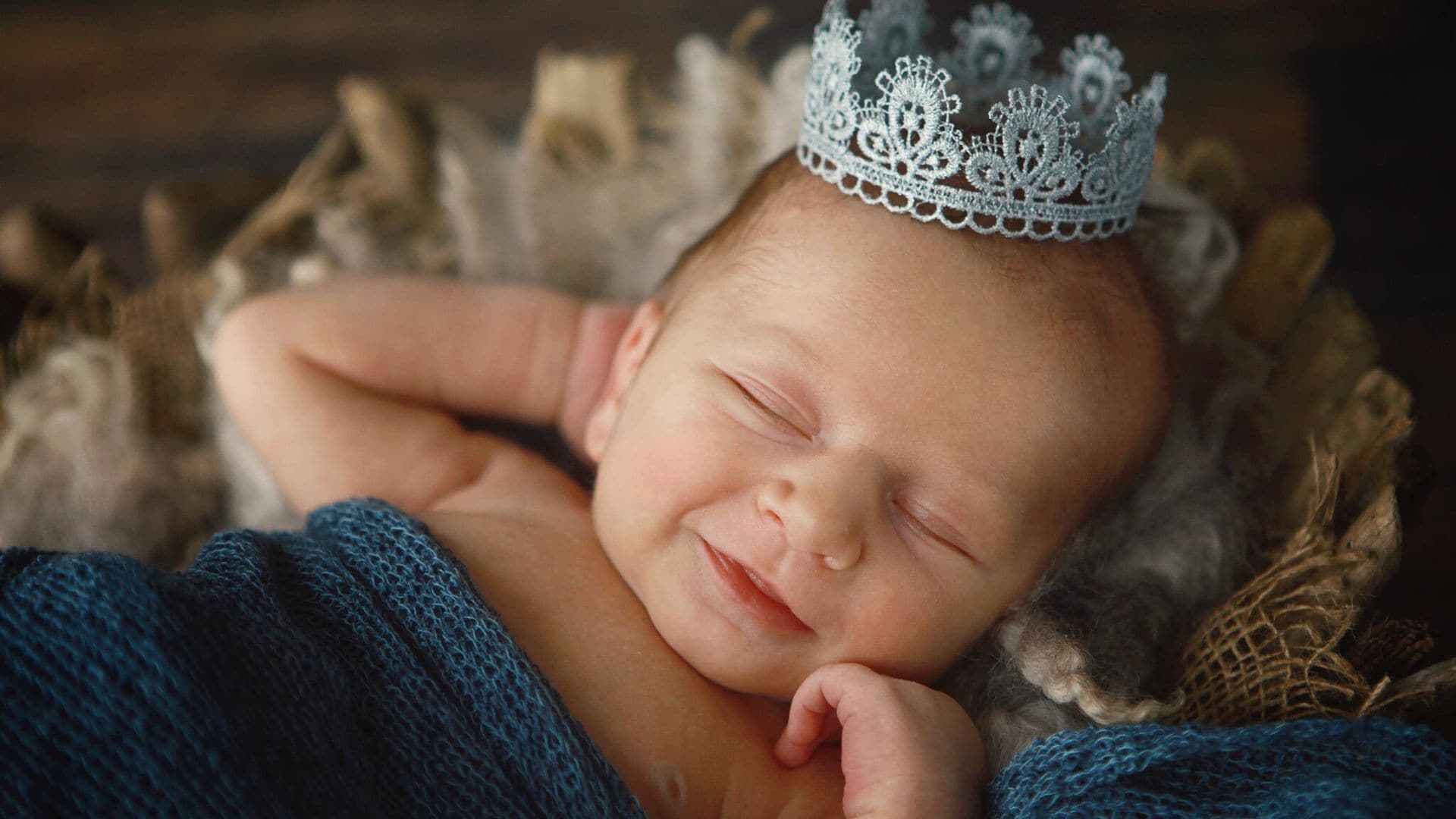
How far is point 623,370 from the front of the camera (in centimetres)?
136

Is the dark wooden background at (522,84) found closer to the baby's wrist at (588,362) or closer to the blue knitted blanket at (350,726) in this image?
the baby's wrist at (588,362)

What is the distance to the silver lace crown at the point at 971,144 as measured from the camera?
1.13 m

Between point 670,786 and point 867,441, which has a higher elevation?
point 867,441

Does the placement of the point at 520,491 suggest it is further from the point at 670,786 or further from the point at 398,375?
the point at 670,786

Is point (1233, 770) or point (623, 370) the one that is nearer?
point (1233, 770)

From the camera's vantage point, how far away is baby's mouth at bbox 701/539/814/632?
3.63 feet

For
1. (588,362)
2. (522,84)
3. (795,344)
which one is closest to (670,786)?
(795,344)

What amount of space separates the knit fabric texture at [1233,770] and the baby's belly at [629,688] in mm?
252

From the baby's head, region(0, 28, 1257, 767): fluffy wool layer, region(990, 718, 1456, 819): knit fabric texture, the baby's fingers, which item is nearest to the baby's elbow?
region(0, 28, 1257, 767): fluffy wool layer

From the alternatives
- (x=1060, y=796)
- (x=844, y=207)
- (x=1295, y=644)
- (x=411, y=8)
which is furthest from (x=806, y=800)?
(x=411, y=8)

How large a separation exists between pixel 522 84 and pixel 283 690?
2.02 m


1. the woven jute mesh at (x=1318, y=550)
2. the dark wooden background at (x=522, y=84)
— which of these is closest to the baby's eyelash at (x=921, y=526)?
the woven jute mesh at (x=1318, y=550)

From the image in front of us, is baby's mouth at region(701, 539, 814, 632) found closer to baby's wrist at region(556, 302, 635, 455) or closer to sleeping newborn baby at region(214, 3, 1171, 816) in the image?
sleeping newborn baby at region(214, 3, 1171, 816)

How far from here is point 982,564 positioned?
1134 millimetres
